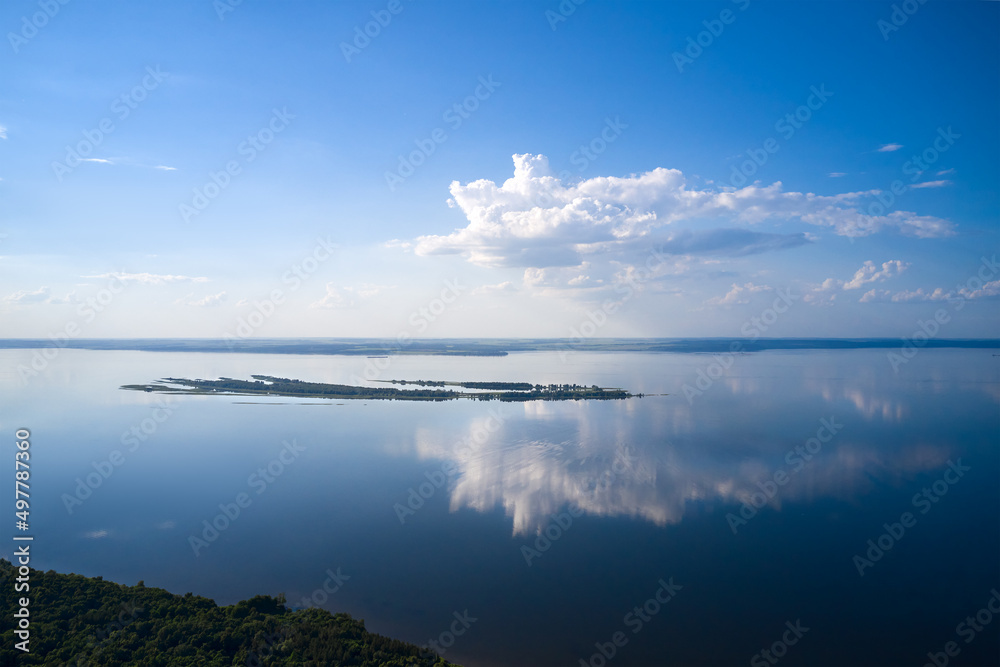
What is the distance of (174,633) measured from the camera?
203 inches

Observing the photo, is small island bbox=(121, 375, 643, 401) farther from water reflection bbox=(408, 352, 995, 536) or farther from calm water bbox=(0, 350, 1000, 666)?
calm water bbox=(0, 350, 1000, 666)

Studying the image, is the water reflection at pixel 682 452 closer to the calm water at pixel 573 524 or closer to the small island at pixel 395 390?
the calm water at pixel 573 524

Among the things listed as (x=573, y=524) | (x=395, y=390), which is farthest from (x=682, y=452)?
(x=395, y=390)

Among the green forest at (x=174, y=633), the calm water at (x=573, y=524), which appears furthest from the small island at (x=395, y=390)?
the green forest at (x=174, y=633)

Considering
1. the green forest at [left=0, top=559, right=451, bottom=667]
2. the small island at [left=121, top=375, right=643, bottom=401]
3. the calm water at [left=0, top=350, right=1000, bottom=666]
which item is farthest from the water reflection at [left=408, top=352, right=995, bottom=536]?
the green forest at [left=0, top=559, right=451, bottom=667]

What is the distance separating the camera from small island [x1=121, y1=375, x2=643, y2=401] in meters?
22.2

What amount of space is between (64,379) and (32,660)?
97.2 feet

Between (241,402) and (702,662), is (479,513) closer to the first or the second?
(702,662)

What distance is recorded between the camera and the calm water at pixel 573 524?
5.98 metres

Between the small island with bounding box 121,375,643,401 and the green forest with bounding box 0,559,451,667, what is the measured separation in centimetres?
1612

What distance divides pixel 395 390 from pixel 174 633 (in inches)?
750

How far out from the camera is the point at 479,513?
8875mm

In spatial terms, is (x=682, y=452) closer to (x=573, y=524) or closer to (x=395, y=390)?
(x=573, y=524)

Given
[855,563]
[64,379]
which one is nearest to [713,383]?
[855,563]
